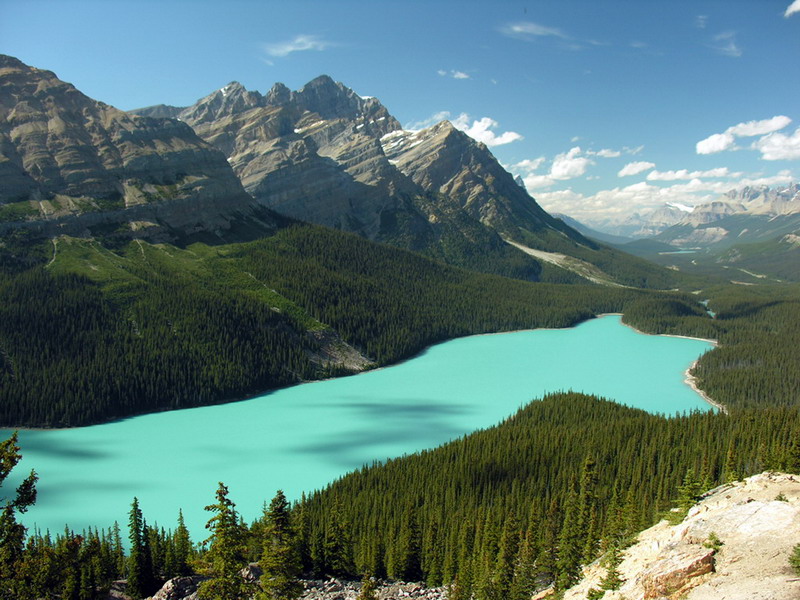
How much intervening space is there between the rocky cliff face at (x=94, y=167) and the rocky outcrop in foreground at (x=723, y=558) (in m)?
143

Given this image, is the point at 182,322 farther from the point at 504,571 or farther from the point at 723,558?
the point at 723,558

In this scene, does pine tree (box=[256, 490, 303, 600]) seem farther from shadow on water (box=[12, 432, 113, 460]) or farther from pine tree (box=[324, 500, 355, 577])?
shadow on water (box=[12, 432, 113, 460])

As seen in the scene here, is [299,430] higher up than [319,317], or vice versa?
[319,317]

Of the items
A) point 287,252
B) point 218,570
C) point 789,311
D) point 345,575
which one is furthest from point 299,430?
point 789,311

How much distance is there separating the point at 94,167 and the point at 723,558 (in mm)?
165225

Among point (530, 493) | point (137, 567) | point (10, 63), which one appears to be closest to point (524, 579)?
point (530, 493)

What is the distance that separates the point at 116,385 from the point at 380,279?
92371 mm

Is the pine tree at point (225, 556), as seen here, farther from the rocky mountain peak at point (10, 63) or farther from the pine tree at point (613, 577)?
the rocky mountain peak at point (10, 63)

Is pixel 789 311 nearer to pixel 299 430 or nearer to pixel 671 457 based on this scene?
pixel 671 457

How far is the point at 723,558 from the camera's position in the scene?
64.6 feet

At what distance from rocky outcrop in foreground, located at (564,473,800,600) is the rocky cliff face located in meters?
Result: 143

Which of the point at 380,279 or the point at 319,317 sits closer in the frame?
the point at 319,317

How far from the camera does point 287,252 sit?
16625 centimetres

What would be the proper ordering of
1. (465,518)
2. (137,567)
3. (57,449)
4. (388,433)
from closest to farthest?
(137,567) → (465,518) → (57,449) → (388,433)
